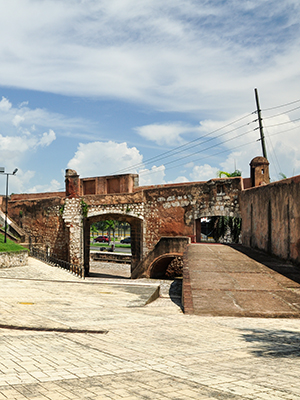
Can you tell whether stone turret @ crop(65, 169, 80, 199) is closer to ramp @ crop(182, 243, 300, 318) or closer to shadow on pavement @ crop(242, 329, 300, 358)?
ramp @ crop(182, 243, 300, 318)

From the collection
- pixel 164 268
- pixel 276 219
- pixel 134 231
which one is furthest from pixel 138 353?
pixel 134 231

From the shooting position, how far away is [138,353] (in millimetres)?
4676

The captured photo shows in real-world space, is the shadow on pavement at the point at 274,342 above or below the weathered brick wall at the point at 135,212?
below

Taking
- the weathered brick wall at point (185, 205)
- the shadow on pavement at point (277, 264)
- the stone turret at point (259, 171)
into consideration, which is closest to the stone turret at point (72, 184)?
the weathered brick wall at point (185, 205)

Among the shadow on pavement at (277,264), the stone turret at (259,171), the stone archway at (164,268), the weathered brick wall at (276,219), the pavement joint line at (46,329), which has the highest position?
the stone turret at (259,171)

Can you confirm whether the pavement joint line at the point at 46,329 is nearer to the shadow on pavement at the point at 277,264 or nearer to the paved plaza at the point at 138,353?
the paved plaza at the point at 138,353

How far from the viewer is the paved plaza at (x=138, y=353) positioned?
11.1 feet

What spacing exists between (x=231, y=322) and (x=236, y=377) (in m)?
3.15

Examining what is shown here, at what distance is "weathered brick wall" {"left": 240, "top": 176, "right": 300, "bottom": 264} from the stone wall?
9.92m

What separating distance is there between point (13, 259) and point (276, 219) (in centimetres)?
1116

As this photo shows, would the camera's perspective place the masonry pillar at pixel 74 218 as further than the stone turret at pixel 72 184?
No

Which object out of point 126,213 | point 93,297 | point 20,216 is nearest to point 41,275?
point 126,213

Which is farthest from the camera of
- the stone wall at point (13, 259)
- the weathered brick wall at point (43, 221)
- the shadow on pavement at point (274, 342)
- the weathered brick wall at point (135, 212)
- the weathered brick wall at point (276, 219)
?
the weathered brick wall at point (43, 221)

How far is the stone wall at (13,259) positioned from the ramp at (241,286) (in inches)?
325
